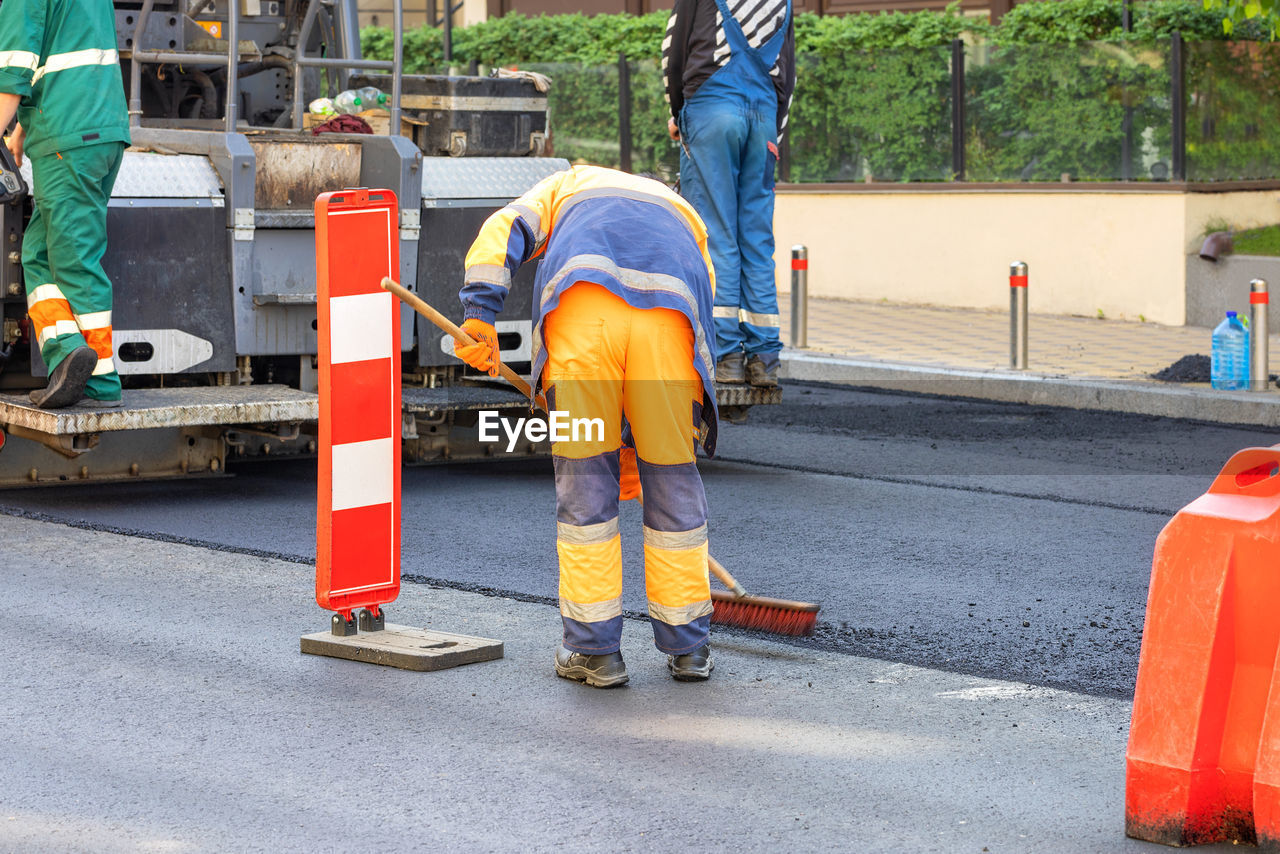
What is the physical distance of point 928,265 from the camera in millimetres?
16484

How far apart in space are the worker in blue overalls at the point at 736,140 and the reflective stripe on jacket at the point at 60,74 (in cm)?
248

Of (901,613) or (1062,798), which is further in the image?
(901,613)

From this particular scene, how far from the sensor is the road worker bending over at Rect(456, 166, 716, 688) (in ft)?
16.6

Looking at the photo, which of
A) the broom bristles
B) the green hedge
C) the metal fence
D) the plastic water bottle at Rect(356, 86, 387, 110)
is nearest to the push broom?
the broom bristles

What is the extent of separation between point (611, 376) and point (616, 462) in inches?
9.8

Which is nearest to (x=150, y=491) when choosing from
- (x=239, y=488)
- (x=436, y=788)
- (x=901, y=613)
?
(x=239, y=488)

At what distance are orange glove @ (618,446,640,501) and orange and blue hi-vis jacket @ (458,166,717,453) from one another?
0.30 meters

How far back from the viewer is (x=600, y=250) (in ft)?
16.5

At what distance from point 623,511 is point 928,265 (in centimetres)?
906

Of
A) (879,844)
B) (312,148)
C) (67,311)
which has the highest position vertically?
(312,148)

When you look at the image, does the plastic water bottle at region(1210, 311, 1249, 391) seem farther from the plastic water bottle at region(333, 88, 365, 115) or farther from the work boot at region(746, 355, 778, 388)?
the plastic water bottle at region(333, 88, 365, 115)

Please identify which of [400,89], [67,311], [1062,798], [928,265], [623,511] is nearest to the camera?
[1062,798]

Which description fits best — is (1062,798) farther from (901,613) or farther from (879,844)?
(901,613)

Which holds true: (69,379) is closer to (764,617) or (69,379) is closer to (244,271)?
(244,271)
